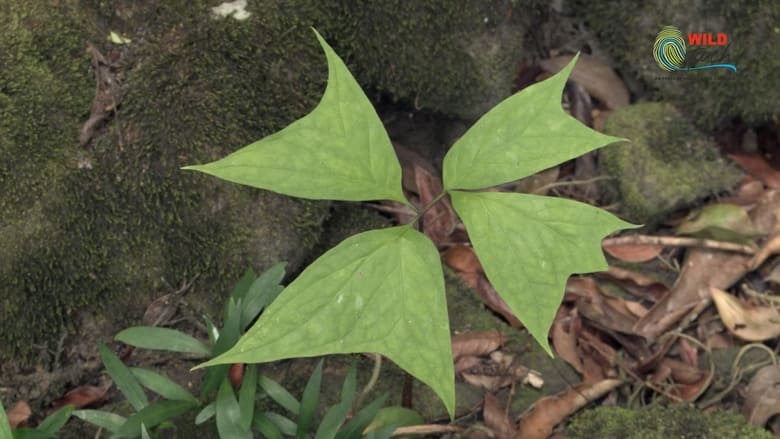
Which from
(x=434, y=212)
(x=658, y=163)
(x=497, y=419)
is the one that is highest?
(x=658, y=163)

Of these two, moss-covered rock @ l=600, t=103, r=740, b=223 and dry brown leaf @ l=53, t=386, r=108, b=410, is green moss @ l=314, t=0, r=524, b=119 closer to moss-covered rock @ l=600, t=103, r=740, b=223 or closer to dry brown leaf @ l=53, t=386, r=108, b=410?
moss-covered rock @ l=600, t=103, r=740, b=223

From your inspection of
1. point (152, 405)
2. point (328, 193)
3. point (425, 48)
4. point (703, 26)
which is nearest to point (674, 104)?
point (703, 26)

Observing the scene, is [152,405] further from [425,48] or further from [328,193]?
[425,48]

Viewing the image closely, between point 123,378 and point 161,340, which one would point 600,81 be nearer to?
point 161,340

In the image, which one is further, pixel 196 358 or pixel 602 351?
pixel 602 351

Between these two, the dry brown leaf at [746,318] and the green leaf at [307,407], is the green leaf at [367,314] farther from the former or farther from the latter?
the dry brown leaf at [746,318]

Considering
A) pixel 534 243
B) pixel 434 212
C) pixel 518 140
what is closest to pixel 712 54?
pixel 434 212
